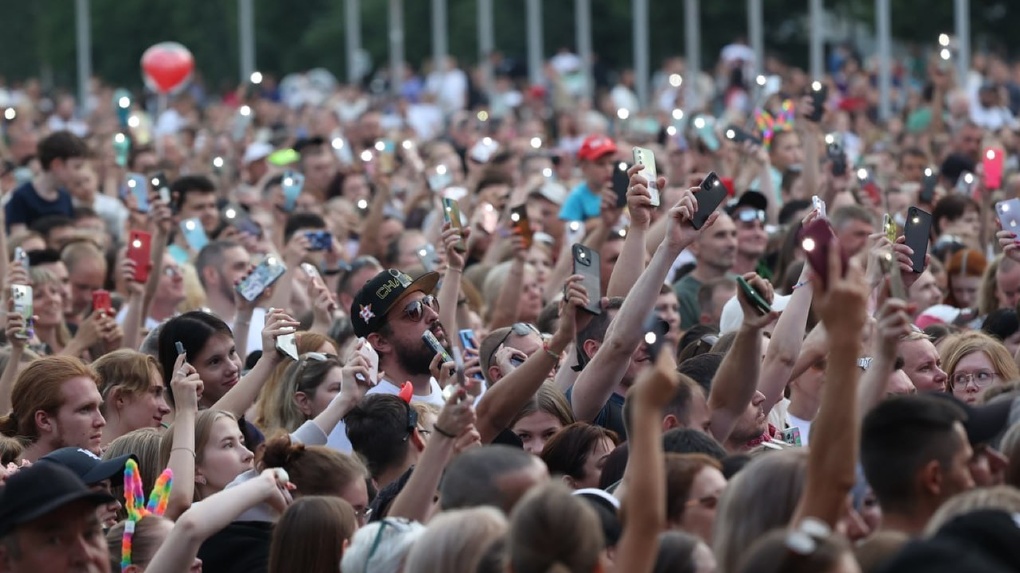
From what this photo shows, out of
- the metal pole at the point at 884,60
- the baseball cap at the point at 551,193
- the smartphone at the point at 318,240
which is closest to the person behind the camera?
the smartphone at the point at 318,240

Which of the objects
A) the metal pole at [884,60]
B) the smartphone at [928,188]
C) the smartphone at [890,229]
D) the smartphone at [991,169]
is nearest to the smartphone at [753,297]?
the smartphone at [890,229]

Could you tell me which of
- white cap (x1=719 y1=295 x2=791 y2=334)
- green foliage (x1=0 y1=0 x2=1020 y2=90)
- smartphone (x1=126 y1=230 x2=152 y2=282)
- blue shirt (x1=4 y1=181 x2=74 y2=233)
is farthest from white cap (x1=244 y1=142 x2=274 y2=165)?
green foliage (x1=0 y1=0 x2=1020 y2=90)

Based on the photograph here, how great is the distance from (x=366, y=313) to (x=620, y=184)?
3.59 m

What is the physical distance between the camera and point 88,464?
23.9ft

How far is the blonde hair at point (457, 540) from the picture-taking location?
5422 millimetres

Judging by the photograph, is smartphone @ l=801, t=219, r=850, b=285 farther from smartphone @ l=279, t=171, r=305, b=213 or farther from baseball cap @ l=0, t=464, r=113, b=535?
smartphone @ l=279, t=171, r=305, b=213

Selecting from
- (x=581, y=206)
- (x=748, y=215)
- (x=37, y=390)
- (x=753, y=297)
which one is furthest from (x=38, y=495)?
(x=581, y=206)

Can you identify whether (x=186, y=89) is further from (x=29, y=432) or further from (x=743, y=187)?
(x=29, y=432)

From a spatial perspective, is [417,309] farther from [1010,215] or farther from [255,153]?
[255,153]

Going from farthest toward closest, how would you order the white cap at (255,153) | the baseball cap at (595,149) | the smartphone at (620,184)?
the white cap at (255,153), the baseball cap at (595,149), the smartphone at (620,184)

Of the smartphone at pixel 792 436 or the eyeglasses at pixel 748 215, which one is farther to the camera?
the eyeglasses at pixel 748 215

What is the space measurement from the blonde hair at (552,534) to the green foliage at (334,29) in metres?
32.0

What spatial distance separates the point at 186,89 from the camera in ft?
126

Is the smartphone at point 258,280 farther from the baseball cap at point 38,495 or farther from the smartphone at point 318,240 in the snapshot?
the baseball cap at point 38,495
